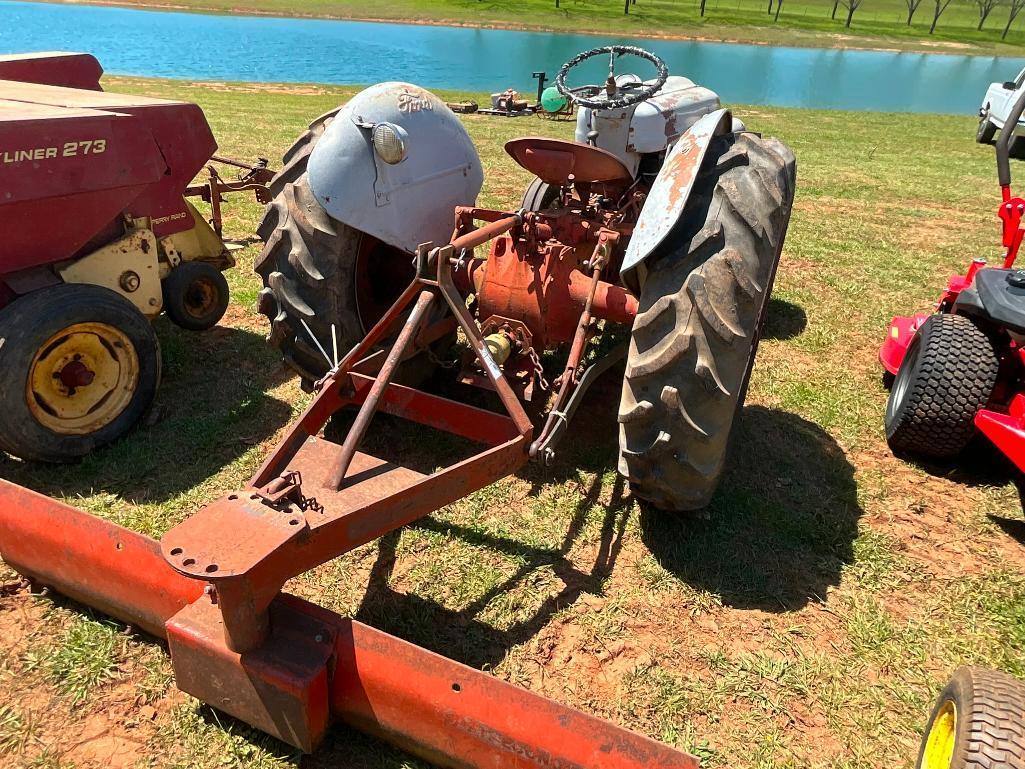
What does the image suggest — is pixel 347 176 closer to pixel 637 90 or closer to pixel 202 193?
pixel 637 90

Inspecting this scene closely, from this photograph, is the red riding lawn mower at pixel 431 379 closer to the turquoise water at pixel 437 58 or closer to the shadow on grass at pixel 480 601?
the shadow on grass at pixel 480 601

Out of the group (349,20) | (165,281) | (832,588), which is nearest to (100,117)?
(165,281)

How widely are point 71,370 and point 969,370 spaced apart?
13.6ft

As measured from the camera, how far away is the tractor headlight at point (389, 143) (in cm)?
306

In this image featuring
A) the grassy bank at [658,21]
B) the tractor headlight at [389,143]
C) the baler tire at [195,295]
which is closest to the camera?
the tractor headlight at [389,143]

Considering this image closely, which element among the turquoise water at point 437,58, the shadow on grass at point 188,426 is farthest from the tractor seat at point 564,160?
the turquoise water at point 437,58

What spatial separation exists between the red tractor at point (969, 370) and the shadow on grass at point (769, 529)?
417 mm

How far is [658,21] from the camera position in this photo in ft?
189

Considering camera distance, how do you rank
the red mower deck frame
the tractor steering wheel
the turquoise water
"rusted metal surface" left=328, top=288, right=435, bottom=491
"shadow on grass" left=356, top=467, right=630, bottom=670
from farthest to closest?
the turquoise water < the tractor steering wheel < "shadow on grass" left=356, top=467, right=630, bottom=670 < "rusted metal surface" left=328, top=288, right=435, bottom=491 < the red mower deck frame

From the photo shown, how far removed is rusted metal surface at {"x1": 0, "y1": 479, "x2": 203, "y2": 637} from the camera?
7.23ft

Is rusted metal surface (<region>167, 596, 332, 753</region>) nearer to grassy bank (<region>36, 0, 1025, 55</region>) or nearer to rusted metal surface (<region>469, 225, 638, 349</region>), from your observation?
rusted metal surface (<region>469, 225, 638, 349</region>)

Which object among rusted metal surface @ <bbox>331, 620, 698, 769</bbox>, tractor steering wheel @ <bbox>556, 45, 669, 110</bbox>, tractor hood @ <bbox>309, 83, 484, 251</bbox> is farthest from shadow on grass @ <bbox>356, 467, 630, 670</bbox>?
tractor steering wheel @ <bbox>556, 45, 669, 110</bbox>

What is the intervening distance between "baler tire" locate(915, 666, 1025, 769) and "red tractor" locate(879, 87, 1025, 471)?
154 cm

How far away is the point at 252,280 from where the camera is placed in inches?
226
